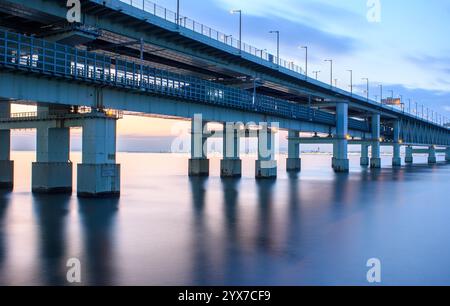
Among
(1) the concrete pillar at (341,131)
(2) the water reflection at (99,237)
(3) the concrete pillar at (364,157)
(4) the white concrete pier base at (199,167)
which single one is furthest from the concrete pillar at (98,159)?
(3) the concrete pillar at (364,157)

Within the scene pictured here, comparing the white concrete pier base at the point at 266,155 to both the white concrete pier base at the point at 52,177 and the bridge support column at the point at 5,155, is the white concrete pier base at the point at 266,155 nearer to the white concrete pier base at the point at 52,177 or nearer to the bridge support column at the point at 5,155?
the white concrete pier base at the point at 52,177

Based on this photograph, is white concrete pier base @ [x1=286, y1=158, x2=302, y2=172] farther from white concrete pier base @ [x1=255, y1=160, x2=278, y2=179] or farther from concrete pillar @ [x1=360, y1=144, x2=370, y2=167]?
concrete pillar @ [x1=360, y1=144, x2=370, y2=167]

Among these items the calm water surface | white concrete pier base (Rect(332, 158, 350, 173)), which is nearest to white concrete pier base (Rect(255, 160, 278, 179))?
white concrete pier base (Rect(332, 158, 350, 173))

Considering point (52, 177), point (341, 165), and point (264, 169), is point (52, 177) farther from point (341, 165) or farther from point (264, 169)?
point (341, 165)


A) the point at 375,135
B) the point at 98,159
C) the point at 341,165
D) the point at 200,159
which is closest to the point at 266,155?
the point at 200,159

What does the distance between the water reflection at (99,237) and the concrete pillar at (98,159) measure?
54.5 inches

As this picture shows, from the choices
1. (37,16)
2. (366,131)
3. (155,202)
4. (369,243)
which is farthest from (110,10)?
(366,131)

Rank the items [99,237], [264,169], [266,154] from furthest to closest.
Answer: [264,169], [266,154], [99,237]

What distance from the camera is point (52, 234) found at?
25641 millimetres

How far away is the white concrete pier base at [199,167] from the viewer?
8038cm

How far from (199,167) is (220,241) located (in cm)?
5688

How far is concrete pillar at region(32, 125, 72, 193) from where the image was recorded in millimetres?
41987
